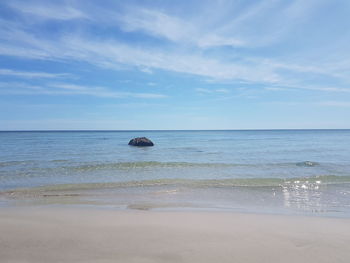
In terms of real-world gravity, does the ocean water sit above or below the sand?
below

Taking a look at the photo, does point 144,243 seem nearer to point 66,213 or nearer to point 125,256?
point 125,256

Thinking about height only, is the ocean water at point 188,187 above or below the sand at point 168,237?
below

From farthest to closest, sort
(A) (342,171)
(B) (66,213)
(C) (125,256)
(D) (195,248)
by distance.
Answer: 1. (A) (342,171)
2. (B) (66,213)
3. (D) (195,248)
4. (C) (125,256)

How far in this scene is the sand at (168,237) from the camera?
4.17 m

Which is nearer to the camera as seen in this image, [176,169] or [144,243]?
[144,243]

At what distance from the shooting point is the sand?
417 centimetres

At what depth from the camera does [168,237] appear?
503 cm

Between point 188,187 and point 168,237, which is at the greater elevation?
point 168,237

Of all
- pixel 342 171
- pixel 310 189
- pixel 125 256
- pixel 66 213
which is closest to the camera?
pixel 125 256

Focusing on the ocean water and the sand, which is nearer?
the sand

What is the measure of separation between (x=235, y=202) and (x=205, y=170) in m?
7.07

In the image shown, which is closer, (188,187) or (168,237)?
(168,237)

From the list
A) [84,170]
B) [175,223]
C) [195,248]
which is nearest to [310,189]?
[175,223]

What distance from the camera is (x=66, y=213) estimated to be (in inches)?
267
